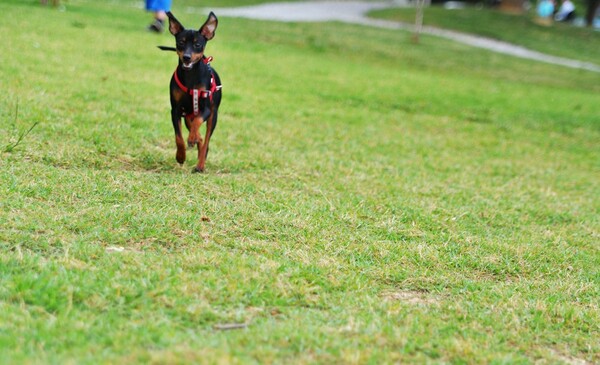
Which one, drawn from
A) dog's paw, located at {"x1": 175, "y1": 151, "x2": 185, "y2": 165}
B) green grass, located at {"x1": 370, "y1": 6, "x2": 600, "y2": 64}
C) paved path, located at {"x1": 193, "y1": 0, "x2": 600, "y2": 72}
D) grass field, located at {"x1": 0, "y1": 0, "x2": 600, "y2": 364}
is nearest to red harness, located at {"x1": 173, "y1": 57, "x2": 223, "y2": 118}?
dog's paw, located at {"x1": 175, "y1": 151, "x2": 185, "y2": 165}

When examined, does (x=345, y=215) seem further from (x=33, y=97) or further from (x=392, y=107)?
(x=392, y=107)

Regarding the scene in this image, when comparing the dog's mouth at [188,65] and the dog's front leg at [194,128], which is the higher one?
the dog's mouth at [188,65]

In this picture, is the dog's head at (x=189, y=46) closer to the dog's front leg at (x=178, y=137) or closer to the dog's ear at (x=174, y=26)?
the dog's ear at (x=174, y=26)

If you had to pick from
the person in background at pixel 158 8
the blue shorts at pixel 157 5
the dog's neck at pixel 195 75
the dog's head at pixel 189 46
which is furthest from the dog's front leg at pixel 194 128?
the blue shorts at pixel 157 5

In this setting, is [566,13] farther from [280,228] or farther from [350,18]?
[280,228]

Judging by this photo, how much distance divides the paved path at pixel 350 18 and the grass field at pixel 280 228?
50.8ft

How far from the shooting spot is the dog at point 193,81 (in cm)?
632

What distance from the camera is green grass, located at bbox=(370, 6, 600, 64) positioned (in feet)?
101

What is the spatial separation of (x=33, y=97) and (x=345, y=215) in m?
4.29

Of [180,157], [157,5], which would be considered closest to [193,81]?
[180,157]

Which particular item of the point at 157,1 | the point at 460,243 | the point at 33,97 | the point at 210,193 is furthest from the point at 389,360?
the point at 157,1

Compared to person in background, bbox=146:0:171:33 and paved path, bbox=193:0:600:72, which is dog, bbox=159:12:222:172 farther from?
paved path, bbox=193:0:600:72

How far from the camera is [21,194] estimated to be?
5.48 metres

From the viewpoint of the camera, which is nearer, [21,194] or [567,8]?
[21,194]
